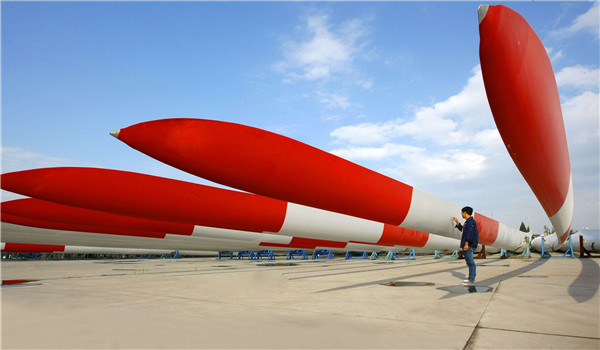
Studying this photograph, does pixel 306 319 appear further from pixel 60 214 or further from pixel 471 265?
pixel 60 214

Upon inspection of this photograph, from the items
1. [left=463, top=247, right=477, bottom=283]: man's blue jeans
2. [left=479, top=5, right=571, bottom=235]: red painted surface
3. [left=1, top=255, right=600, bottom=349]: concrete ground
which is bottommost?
[left=1, top=255, right=600, bottom=349]: concrete ground

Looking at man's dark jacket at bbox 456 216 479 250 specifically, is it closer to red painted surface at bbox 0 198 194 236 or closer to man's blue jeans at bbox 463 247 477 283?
man's blue jeans at bbox 463 247 477 283

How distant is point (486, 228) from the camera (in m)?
8.82

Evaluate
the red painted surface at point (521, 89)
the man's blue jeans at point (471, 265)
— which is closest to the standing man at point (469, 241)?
the man's blue jeans at point (471, 265)

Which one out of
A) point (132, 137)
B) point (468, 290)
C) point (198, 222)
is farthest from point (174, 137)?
point (468, 290)

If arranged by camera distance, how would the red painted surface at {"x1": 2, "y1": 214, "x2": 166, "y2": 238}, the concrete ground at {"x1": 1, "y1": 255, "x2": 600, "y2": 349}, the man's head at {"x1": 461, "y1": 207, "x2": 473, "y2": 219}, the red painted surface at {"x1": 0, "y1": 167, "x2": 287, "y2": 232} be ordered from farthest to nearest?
the red painted surface at {"x1": 2, "y1": 214, "x2": 166, "y2": 238}, the man's head at {"x1": 461, "y1": 207, "x2": 473, "y2": 219}, the red painted surface at {"x1": 0, "y1": 167, "x2": 287, "y2": 232}, the concrete ground at {"x1": 1, "y1": 255, "x2": 600, "y2": 349}

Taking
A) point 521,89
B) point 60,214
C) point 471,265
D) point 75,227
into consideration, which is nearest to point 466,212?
point 471,265

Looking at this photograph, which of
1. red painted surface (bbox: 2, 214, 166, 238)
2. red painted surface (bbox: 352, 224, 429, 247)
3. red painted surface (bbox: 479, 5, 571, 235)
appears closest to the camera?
red painted surface (bbox: 479, 5, 571, 235)

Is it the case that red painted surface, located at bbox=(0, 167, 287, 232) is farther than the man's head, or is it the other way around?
the man's head

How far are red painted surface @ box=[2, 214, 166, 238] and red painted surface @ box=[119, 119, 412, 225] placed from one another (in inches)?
218

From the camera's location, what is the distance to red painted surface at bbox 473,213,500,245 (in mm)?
8209

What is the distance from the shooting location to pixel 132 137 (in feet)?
10.4

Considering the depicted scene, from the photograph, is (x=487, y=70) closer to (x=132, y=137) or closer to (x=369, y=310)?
(x=369, y=310)

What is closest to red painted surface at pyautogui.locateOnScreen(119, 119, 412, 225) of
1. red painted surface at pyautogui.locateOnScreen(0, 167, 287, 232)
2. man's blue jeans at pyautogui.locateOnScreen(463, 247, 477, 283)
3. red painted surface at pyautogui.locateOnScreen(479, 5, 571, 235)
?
red painted surface at pyautogui.locateOnScreen(479, 5, 571, 235)
